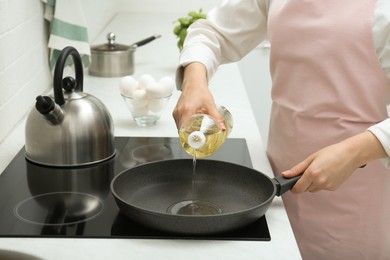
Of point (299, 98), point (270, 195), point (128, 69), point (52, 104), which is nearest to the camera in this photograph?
point (270, 195)

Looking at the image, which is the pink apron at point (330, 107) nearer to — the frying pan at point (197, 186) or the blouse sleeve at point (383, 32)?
the blouse sleeve at point (383, 32)

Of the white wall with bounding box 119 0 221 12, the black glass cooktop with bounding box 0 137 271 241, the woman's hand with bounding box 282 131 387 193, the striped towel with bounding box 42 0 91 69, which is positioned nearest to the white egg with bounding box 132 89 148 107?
the black glass cooktop with bounding box 0 137 271 241

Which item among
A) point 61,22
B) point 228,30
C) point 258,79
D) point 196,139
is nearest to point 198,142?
point 196,139

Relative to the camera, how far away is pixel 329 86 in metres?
1.47

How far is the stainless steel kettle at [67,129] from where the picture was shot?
145 cm

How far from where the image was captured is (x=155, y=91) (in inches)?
69.9

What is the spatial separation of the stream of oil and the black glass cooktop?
4.2 inches

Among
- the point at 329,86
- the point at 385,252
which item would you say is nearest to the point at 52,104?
the point at 329,86

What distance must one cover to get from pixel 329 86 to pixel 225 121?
265mm

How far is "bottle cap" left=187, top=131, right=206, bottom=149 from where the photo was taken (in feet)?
4.16

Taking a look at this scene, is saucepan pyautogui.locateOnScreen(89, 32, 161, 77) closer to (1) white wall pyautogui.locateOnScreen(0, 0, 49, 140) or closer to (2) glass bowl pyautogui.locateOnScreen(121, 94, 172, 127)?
(1) white wall pyautogui.locateOnScreen(0, 0, 49, 140)

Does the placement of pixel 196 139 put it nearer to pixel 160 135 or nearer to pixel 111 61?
pixel 160 135

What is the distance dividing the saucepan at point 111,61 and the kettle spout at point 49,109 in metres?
0.86

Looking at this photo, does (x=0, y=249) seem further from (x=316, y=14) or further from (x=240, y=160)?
(x=316, y=14)
